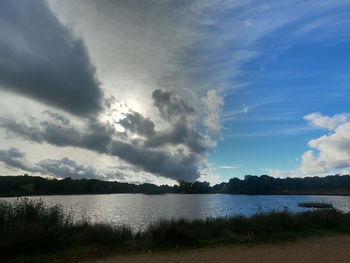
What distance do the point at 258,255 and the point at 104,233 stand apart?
628 cm

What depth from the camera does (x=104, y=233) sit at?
436 inches

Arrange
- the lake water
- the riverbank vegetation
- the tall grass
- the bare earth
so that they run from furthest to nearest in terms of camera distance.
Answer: the riverbank vegetation → the lake water → the tall grass → the bare earth

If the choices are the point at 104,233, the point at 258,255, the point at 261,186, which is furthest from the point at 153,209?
the point at 261,186

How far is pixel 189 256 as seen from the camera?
9.32 meters

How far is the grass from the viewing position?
9369 millimetres

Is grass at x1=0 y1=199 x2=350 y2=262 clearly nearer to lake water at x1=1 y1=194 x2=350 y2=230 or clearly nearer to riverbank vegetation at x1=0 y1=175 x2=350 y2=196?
lake water at x1=1 y1=194 x2=350 y2=230

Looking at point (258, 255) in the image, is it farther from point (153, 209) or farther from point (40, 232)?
point (153, 209)

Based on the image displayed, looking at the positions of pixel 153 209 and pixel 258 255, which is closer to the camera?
pixel 258 255

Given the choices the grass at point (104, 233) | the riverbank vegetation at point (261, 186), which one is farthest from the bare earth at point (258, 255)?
the riverbank vegetation at point (261, 186)

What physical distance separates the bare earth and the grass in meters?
0.97

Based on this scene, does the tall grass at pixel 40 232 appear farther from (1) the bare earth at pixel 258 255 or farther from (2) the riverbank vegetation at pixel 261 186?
(2) the riverbank vegetation at pixel 261 186

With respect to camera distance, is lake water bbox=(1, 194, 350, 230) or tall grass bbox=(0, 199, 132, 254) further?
lake water bbox=(1, 194, 350, 230)

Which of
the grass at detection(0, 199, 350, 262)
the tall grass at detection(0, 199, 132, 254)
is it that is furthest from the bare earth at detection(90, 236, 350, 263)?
the tall grass at detection(0, 199, 132, 254)

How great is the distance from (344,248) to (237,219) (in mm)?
5193
